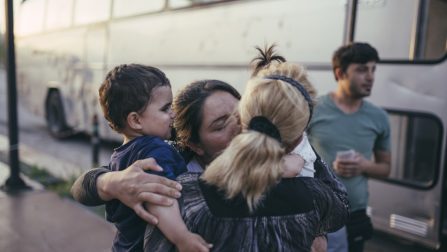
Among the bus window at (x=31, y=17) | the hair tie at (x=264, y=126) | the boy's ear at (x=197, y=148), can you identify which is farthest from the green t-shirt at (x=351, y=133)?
the bus window at (x=31, y=17)

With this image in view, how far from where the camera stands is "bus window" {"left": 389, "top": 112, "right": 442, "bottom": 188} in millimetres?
3576

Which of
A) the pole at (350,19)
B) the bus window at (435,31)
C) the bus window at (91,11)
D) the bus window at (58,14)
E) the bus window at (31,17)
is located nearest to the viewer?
the bus window at (435,31)

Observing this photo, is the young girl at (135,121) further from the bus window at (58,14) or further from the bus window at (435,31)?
the bus window at (58,14)

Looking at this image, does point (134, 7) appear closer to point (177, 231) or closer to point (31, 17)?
point (31, 17)

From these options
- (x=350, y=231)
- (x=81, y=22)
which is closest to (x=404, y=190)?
(x=350, y=231)

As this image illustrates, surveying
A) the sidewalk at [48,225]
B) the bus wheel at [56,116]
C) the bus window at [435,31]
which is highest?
the bus window at [435,31]

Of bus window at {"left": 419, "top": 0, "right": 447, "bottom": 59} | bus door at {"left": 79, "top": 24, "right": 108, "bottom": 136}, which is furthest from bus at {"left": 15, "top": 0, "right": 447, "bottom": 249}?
bus door at {"left": 79, "top": 24, "right": 108, "bottom": 136}

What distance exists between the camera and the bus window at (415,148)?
358 cm

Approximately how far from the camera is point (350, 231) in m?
2.54

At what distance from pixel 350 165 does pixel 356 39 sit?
1765mm

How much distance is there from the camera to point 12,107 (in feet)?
17.7

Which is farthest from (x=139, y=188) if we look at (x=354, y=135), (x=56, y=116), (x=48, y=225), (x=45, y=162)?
(x=56, y=116)

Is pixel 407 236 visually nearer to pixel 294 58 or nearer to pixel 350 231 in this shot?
pixel 350 231

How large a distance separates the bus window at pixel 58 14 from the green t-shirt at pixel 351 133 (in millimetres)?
7373
